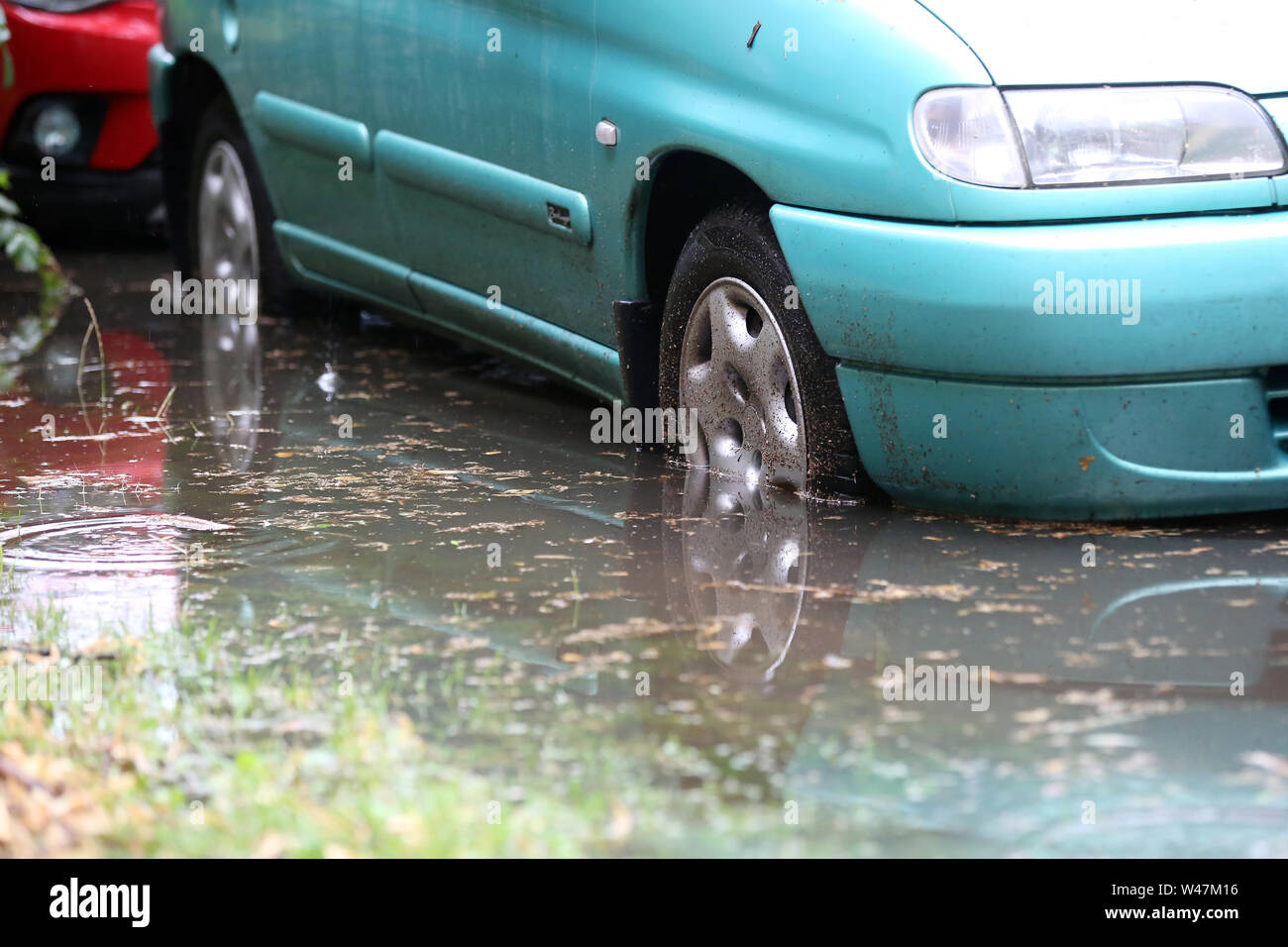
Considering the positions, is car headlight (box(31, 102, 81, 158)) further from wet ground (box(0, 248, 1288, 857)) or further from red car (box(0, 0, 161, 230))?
wet ground (box(0, 248, 1288, 857))

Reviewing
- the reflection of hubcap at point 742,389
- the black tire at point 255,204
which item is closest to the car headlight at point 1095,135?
the reflection of hubcap at point 742,389

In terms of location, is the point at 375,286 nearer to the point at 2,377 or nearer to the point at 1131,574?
the point at 2,377

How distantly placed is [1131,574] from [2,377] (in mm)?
3597

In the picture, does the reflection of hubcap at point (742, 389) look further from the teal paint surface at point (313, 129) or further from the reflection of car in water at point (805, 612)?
the teal paint surface at point (313, 129)

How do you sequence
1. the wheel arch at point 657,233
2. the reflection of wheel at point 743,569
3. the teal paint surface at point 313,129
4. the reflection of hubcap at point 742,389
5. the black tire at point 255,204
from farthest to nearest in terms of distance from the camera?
1. the black tire at point 255,204
2. the teal paint surface at point 313,129
3. the wheel arch at point 657,233
4. the reflection of hubcap at point 742,389
5. the reflection of wheel at point 743,569

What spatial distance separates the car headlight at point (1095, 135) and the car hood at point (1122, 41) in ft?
0.11

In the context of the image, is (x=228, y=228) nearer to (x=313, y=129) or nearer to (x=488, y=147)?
(x=313, y=129)

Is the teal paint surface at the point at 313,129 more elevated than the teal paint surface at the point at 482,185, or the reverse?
the teal paint surface at the point at 313,129

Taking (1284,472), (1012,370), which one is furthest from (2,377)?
(1284,472)

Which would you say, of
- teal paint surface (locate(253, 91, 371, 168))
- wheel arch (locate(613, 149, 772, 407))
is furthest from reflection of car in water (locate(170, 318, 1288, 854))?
teal paint surface (locate(253, 91, 371, 168))

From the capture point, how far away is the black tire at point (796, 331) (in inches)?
141

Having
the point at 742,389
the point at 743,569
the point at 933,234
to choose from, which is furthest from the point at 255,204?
the point at 933,234

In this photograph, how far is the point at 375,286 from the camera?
531 centimetres

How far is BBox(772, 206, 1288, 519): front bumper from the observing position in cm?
319
